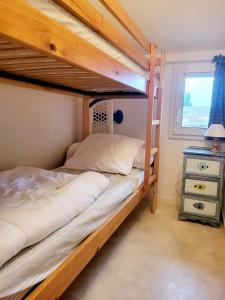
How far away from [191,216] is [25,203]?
74.7 inches

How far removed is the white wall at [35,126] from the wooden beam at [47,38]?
1027 millimetres

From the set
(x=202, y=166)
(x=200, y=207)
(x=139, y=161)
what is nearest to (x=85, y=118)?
(x=139, y=161)

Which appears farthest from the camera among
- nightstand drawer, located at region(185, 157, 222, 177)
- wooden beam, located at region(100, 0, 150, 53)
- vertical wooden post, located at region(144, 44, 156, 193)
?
nightstand drawer, located at region(185, 157, 222, 177)

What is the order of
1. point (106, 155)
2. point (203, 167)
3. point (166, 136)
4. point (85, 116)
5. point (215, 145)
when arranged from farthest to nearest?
1. point (166, 136)
2. point (85, 116)
3. point (215, 145)
4. point (203, 167)
5. point (106, 155)

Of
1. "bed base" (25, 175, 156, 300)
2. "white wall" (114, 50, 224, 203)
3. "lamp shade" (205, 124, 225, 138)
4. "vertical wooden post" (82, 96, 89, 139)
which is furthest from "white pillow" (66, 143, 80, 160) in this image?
"lamp shade" (205, 124, 225, 138)

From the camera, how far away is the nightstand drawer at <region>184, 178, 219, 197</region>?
233 centimetres

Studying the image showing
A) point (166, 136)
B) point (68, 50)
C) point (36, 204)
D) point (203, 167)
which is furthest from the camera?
point (166, 136)

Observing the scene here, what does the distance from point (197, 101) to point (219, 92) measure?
1.00ft

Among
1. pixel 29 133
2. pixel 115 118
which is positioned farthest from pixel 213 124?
pixel 29 133

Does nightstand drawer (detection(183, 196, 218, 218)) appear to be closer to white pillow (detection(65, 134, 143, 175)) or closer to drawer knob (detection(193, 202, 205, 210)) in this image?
drawer knob (detection(193, 202, 205, 210))

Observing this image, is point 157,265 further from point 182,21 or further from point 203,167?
point 182,21

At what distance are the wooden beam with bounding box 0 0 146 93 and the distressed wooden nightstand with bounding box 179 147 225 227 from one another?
1.49m

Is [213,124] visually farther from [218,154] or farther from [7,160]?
[7,160]

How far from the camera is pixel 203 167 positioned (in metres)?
2.35
